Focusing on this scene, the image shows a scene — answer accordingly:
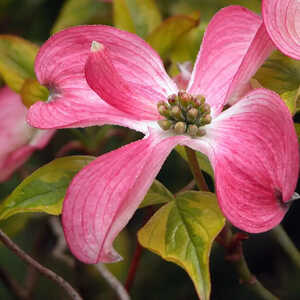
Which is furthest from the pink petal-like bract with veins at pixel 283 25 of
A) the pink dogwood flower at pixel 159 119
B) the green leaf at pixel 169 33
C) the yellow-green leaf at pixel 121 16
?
the yellow-green leaf at pixel 121 16

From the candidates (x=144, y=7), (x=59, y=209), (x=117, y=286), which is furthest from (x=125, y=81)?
(x=144, y=7)

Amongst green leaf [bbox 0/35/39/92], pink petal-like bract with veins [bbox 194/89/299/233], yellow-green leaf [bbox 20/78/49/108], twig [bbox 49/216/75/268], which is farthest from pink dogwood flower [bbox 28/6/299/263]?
twig [bbox 49/216/75/268]

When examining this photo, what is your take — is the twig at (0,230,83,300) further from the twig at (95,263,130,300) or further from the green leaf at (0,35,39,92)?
the green leaf at (0,35,39,92)

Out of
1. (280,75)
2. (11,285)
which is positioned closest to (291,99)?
(280,75)

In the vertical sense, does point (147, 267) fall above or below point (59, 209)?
below

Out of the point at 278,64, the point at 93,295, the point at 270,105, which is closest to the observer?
the point at 270,105

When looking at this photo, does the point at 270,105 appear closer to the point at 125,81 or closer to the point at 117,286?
the point at 125,81

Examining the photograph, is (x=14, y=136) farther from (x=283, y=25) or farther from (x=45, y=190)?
(x=283, y=25)
